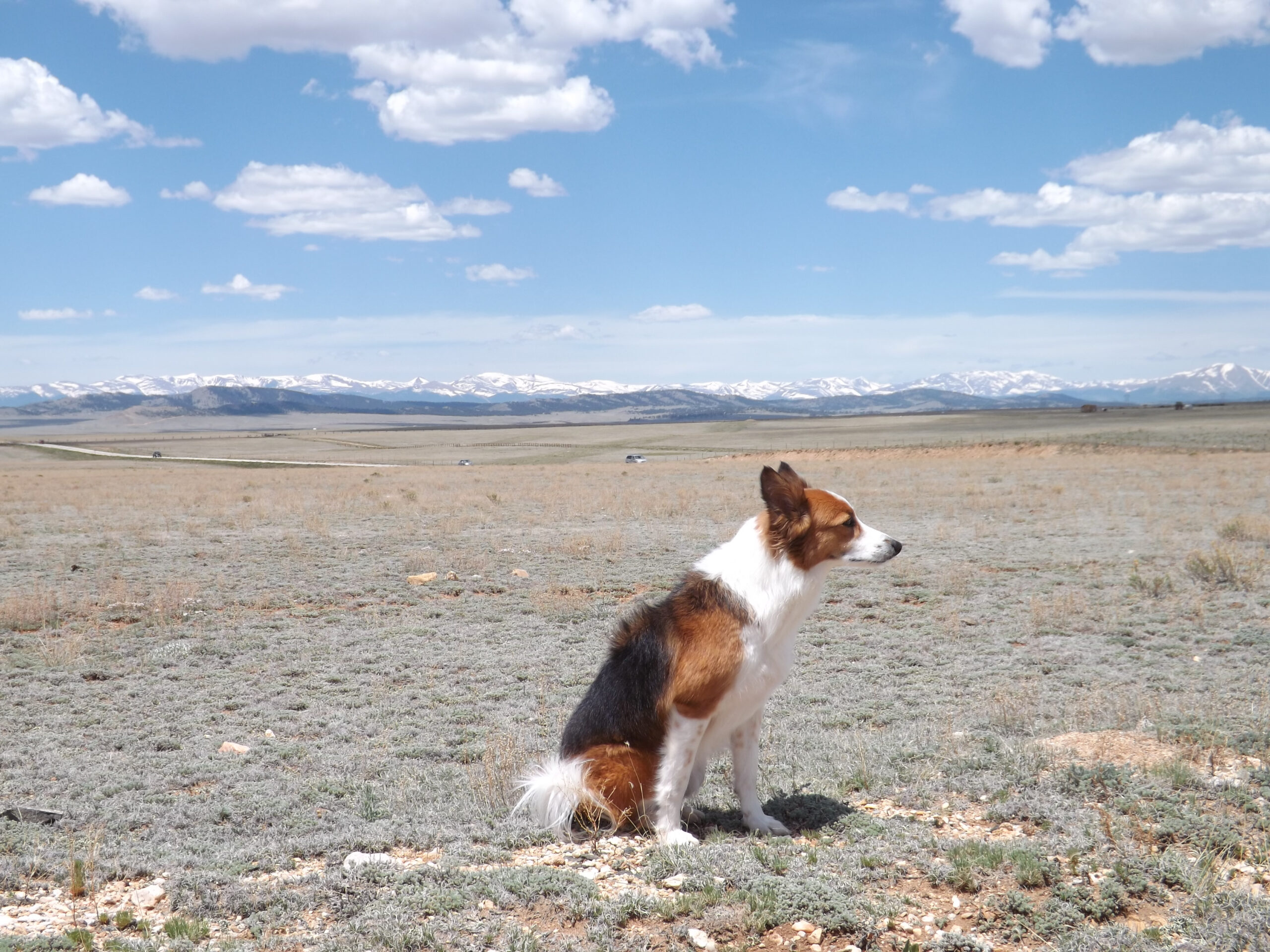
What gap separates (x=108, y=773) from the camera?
6.75m

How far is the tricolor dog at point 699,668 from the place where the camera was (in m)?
4.99

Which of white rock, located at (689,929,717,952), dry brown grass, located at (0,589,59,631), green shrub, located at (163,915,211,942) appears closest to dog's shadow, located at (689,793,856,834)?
white rock, located at (689,929,717,952)

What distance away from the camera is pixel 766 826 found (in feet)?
17.7

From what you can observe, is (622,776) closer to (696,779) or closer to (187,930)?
(696,779)

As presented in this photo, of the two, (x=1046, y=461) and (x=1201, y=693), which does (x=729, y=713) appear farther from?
(x=1046, y=461)

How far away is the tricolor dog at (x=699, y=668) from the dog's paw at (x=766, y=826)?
0.45m

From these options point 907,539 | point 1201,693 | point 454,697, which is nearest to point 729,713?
point 454,697

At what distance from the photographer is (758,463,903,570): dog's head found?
194 inches

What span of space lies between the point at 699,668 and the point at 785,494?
1.03 metres

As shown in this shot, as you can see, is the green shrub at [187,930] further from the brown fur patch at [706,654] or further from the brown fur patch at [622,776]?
the brown fur patch at [706,654]

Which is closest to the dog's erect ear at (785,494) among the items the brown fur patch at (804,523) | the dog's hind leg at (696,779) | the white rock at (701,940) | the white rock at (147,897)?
the brown fur patch at (804,523)

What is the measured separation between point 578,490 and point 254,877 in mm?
27293

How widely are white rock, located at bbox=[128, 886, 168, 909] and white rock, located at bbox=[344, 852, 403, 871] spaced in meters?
0.84

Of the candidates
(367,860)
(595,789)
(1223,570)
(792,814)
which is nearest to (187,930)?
(367,860)
